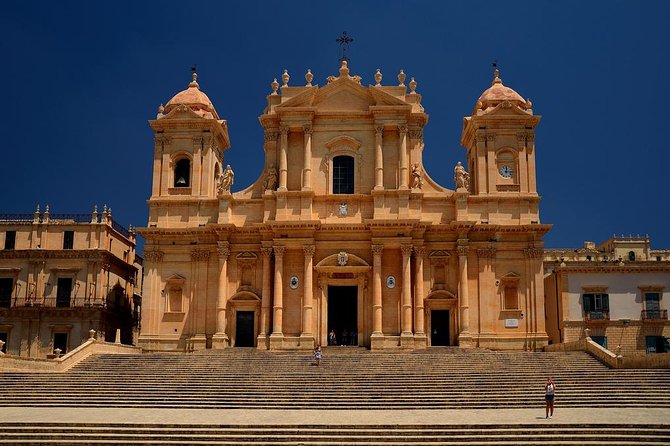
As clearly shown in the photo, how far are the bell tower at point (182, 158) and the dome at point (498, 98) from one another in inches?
613

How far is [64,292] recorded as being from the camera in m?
50.0

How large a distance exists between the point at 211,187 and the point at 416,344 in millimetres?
14850

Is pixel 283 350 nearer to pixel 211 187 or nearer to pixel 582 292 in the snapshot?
pixel 211 187

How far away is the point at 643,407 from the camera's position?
26.4 m

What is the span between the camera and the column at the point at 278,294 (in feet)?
136

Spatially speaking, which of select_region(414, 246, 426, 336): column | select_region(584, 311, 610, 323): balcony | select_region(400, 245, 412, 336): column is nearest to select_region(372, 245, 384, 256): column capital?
select_region(400, 245, 412, 336): column

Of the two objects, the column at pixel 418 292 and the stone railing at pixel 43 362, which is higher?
the column at pixel 418 292

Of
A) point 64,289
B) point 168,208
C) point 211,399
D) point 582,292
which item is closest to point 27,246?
point 64,289

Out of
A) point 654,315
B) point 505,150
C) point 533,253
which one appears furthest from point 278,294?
point 654,315

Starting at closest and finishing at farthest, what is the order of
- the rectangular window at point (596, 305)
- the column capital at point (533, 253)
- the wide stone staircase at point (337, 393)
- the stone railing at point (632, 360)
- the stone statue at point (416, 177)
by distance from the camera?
the wide stone staircase at point (337, 393), the stone railing at point (632, 360), the column capital at point (533, 253), the stone statue at point (416, 177), the rectangular window at point (596, 305)

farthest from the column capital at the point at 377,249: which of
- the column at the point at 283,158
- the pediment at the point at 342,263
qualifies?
the column at the point at 283,158

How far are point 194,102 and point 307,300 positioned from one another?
13970 millimetres

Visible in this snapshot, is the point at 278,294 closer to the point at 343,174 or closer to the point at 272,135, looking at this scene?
the point at 343,174

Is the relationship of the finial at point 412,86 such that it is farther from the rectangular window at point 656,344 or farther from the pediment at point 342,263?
the rectangular window at point 656,344
